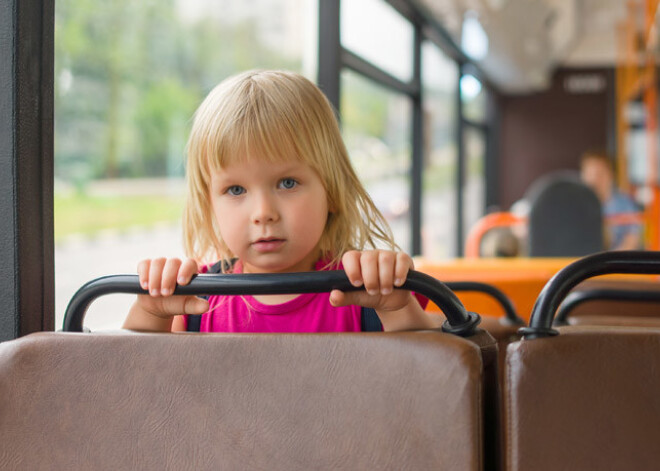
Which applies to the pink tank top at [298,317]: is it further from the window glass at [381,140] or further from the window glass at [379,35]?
the window glass at [379,35]

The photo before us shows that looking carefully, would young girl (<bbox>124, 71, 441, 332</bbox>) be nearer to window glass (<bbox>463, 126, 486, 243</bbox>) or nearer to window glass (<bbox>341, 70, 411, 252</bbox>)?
window glass (<bbox>341, 70, 411, 252</bbox>)

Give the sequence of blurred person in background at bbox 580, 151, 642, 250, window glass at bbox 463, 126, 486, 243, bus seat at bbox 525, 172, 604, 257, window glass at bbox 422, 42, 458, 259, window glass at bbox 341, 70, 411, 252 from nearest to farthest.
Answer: window glass at bbox 341, 70, 411, 252
bus seat at bbox 525, 172, 604, 257
blurred person in background at bbox 580, 151, 642, 250
window glass at bbox 422, 42, 458, 259
window glass at bbox 463, 126, 486, 243

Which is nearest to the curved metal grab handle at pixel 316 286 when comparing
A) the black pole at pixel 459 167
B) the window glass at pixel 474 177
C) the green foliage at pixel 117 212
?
the green foliage at pixel 117 212

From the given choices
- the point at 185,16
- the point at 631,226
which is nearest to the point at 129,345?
the point at 185,16

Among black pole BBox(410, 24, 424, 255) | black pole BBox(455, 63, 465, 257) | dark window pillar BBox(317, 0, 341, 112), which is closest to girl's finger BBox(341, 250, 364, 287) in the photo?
dark window pillar BBox(317, 0, 341, 112)

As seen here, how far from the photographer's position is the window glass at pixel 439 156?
→ 5.53m

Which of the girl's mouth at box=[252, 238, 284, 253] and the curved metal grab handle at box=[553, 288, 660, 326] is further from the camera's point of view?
the curved metal grab handle at box=[553, 288, 660, 326]

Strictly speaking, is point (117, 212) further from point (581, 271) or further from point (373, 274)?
point (581, 271)

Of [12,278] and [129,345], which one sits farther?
[12,278]

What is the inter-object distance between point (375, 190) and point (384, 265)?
3.16m

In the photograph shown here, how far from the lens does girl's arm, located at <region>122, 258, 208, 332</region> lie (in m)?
0.97

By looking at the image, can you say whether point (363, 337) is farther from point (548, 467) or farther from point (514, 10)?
point (514, 10)

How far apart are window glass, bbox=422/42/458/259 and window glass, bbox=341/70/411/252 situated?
0.28 meters

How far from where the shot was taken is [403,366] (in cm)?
82
